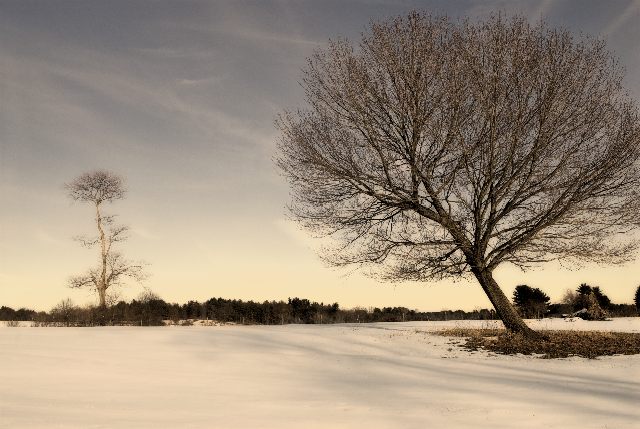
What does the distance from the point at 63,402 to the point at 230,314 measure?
748 inches

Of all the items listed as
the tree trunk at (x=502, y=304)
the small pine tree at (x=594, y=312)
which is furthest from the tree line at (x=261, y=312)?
the tree trunk at (x=502, y=304)

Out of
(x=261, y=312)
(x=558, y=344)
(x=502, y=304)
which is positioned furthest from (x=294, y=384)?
(x=261, y=312)

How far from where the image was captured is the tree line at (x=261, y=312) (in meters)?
20.0

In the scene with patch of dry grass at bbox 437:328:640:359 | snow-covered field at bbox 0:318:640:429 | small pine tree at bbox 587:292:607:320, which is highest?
small pine tree at bbox 587:292:607:320

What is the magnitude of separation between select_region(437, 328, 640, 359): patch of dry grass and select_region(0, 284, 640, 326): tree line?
8.96 m

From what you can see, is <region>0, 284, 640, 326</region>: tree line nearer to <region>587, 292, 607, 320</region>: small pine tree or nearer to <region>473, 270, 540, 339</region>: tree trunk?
<region>587, 292, 607, 320</region>: small pine tree

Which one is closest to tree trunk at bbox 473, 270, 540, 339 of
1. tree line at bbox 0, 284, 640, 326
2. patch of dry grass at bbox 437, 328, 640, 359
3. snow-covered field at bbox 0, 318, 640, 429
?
patch of dry grass at bbox 437, 328, 640, 359

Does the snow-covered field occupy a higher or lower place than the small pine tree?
lower

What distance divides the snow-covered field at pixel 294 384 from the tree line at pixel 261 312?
661cm

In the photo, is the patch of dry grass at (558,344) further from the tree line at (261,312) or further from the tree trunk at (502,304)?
the tree line at (261,312)

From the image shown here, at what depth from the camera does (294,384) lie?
787cm

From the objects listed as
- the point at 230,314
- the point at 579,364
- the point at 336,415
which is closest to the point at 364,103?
the point at 579,364

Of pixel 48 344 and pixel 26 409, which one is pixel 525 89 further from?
pixel 48 344

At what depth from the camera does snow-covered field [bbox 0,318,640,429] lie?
5473 millimetres
